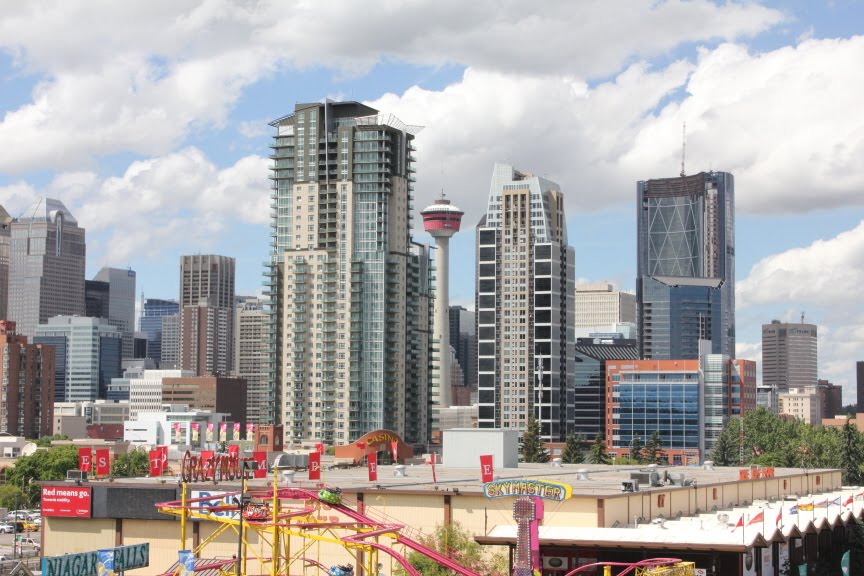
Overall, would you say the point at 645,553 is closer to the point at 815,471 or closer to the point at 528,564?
the point at 528,564

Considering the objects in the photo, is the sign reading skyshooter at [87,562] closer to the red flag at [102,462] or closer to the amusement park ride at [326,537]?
the amusement park ride at [326,537]

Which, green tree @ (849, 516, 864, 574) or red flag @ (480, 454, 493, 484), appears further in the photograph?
green tree @ (849, 516, 864, 574)

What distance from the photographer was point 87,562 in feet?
246

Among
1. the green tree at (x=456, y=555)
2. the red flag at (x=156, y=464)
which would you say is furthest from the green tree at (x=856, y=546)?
the red flag at (x=156, y=464)

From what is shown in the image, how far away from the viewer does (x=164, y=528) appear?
9406 cm

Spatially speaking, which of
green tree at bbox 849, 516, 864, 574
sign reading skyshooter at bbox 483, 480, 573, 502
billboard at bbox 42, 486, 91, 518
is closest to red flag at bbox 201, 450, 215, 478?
billboard at bbox 42, 486, 91, 518

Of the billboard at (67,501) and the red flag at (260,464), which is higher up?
the red flag at (260,464)

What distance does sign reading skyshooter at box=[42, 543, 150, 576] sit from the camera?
237ft

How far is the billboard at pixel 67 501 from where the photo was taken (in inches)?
3782

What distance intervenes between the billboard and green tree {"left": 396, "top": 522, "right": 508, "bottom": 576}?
24.7m

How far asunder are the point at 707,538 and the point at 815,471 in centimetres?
6421

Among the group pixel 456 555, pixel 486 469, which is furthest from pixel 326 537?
pixel 486 469

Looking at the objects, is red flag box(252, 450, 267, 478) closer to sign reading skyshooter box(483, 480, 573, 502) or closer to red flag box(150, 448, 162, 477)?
red flag box(150, 448, 162, 477)

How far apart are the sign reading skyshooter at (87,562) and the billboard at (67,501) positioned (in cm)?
1470
